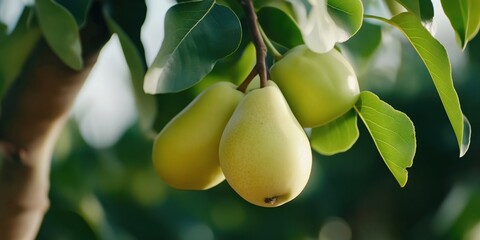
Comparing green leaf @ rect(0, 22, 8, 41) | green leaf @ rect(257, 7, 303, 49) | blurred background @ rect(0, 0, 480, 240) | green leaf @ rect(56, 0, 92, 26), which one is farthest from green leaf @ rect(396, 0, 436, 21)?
blurred background @ rect(0, 0, 480, 240)

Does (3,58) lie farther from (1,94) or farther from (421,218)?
(421,218)

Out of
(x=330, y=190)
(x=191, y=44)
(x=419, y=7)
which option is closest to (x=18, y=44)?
(x=191, y=44)

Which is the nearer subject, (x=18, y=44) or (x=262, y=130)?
(x=262, y=130)

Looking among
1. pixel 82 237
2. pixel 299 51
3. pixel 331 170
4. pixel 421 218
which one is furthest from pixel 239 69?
pixel 421 218

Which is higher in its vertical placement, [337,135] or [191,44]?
[191,44]

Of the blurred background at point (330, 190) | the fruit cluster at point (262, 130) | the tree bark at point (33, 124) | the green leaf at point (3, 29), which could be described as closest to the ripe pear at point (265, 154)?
the fruit cluster at point (262, 130)

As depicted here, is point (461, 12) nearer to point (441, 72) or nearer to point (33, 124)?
point (441, 72)

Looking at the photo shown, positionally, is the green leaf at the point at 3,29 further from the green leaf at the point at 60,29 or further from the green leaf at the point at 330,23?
the green leaf at the point at 330,23

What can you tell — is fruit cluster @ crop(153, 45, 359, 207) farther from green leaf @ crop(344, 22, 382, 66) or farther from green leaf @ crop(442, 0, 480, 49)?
green leaf @ crop(344, 22, 382, 66)

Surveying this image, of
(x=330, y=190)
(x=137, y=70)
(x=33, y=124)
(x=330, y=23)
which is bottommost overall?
(x=330, y=190)
